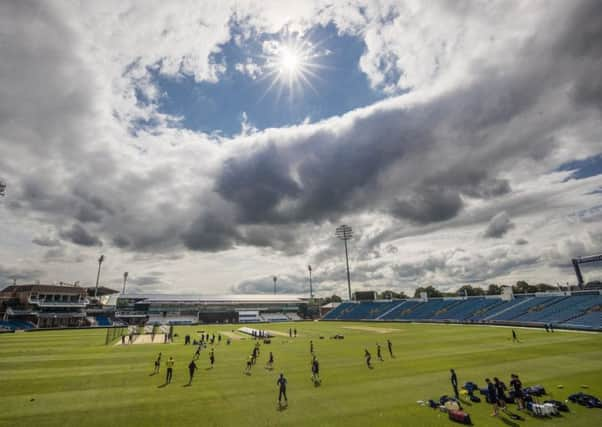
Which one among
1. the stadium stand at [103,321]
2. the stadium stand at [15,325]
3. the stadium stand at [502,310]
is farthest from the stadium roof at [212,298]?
the stadium stand at [502,310]

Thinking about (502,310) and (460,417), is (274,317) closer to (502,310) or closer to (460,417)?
(502,310)

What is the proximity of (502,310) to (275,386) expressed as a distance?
73441 mm

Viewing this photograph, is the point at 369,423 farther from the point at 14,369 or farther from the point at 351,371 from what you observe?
the point at 14,369

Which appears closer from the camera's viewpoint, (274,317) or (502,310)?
(502,310)

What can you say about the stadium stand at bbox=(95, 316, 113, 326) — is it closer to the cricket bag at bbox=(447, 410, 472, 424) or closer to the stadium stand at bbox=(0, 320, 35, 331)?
the stadium stand at bbox=(0, 320, 35, 331)

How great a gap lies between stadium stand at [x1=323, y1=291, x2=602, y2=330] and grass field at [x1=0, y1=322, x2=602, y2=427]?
25.3 meters

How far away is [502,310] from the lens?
245 ft

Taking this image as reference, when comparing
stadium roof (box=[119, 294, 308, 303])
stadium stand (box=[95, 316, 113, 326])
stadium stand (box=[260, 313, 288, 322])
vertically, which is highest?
stadium roof (box=[119, 294, 308, 303])

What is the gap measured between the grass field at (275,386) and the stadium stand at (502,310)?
2525cm

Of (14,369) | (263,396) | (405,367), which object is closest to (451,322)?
(405,367)

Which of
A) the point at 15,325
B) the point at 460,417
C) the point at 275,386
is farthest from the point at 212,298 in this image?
the point at 460,417

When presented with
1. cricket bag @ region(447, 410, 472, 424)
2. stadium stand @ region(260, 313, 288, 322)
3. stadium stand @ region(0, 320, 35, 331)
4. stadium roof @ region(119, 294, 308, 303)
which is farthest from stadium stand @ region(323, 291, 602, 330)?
stadium stand @ region(0, 320, 35, 331)

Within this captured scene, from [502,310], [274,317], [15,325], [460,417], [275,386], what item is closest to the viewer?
[460,417]

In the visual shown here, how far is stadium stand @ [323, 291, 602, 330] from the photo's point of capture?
58.8m
